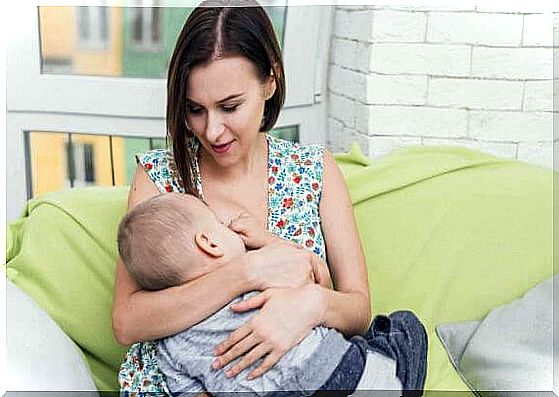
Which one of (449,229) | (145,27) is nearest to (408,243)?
(449,229)

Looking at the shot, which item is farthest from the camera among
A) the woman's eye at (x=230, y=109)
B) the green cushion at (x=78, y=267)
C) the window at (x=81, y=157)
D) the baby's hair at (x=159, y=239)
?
the window at (x=81, y=157)

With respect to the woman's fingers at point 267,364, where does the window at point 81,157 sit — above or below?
above

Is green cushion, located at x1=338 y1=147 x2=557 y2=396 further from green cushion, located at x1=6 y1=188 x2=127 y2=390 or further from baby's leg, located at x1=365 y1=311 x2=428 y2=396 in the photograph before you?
green cushion, located at x1=6 y1=188 x2=127 y2=390

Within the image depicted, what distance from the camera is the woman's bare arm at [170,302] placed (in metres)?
1.09

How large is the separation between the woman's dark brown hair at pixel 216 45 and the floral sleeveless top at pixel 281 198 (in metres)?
0.04

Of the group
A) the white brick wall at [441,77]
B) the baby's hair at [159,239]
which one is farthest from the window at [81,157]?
the baby's hair at [159,239]

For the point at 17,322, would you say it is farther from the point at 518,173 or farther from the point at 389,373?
the point at 518,173

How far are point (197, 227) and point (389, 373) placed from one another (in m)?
0.28

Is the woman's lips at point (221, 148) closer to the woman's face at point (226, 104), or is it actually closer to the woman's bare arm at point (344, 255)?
the woman's face at point (226, 104)

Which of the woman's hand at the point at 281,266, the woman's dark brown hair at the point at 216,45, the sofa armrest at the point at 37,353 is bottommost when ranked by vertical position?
the sofa armrest at the point at 37,353

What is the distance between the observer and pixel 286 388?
3.51ft

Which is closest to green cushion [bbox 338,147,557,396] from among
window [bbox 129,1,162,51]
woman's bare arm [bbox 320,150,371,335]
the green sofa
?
the green sofa

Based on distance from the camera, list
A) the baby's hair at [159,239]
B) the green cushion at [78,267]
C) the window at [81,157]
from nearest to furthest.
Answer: the baby's hair at [159,239]
the green cushion at [78,267]
the window at [81,157]

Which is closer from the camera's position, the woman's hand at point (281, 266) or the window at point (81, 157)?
the woman's hand at point (281, 266)
